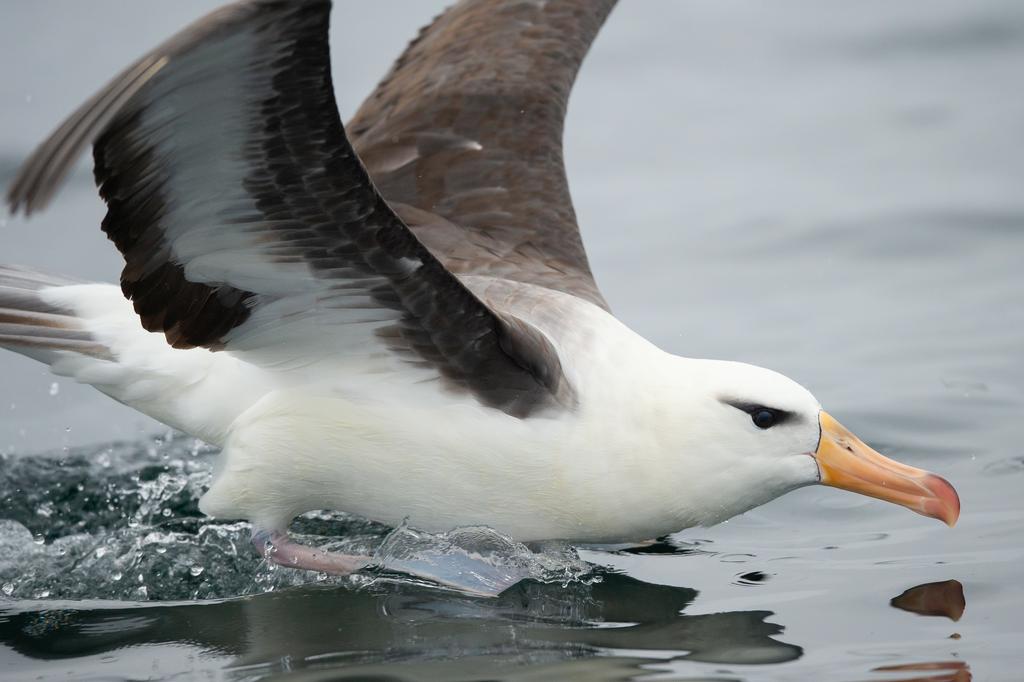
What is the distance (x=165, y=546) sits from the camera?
236 inches

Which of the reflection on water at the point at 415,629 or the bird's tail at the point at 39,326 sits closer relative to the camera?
the reflection on water at the point at 415,629

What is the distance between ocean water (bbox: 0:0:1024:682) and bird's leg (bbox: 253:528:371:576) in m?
0.05

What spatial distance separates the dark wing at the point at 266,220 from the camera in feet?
14.6

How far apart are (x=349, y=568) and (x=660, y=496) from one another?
3.65 feet

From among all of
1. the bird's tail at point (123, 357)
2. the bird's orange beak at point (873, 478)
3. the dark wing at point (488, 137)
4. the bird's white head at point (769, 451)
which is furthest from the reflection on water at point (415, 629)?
the dark wing at point (488, 137)

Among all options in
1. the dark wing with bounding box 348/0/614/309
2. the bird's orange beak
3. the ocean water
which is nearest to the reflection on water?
the ocean water

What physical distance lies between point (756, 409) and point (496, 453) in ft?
2.96

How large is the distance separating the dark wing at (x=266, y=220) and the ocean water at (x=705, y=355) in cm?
73

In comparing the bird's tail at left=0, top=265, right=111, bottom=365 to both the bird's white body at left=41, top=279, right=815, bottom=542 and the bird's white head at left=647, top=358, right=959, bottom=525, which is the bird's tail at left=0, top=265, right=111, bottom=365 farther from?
the bird's white head at left=647, top=358, right=959, bottom=525

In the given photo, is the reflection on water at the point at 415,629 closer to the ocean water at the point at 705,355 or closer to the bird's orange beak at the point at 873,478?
the ocean water at the point at 705,355

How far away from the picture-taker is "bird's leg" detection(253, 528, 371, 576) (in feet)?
18.9

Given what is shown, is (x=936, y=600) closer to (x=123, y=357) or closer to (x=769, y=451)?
(x=769, y=451)

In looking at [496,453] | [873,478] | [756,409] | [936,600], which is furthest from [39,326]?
[936,600]

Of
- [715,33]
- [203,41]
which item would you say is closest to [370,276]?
[203,41]
